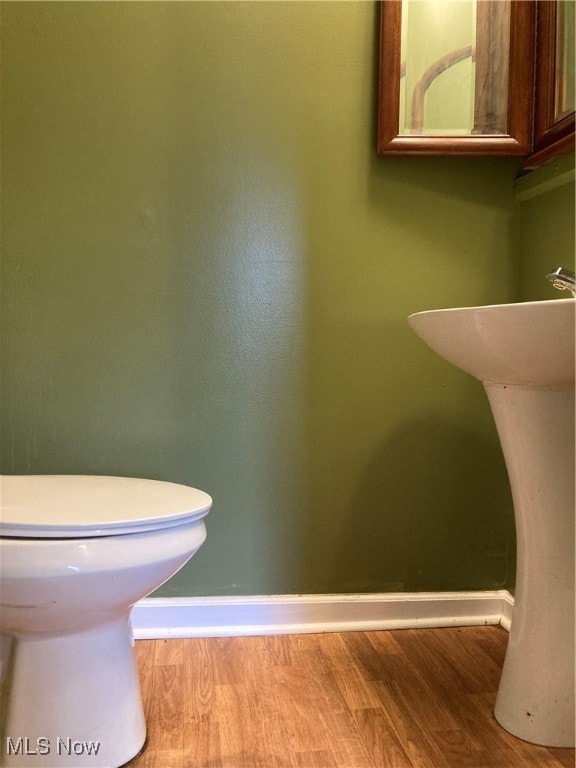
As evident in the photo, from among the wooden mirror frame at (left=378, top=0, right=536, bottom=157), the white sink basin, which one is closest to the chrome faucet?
the white sink basin

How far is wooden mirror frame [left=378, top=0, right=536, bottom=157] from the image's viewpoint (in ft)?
4.41

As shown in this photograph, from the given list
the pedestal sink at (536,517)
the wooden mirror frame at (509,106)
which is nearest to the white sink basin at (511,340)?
the pedestal sink at (536,517)

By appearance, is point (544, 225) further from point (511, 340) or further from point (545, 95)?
point (511, 340)

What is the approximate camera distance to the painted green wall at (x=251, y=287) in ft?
4.32

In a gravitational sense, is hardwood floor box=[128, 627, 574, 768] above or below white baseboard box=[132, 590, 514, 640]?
below

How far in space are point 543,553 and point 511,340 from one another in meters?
0.38

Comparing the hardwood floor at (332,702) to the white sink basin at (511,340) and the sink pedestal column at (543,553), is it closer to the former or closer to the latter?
the sink pedestal column at (543,553)

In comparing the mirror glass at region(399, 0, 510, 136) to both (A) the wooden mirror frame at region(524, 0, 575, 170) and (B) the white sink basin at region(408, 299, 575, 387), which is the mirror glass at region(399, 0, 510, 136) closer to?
(A) the wooden mirror frame at region(524, 0, 575, 170)

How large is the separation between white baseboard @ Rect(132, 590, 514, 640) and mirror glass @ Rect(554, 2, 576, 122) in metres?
1.09

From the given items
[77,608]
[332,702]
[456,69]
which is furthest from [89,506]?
[456,69]

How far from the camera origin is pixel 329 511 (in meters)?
1.42

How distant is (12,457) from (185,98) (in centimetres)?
87

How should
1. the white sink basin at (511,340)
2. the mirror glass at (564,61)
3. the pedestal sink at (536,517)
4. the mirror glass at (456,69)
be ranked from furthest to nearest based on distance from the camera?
the mirror glass at (456,69), the mirror glass at (564,61), the pedestal sink at (536,517), the white sink basin at (511,340)

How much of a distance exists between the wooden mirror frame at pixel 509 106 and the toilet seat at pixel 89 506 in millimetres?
895
